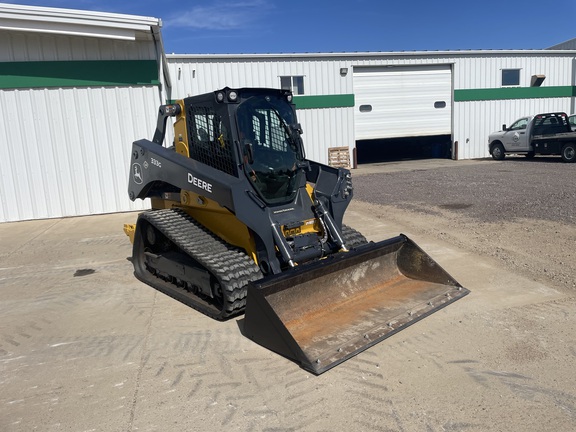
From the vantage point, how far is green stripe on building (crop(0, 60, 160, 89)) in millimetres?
10414

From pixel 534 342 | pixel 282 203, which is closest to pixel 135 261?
pixel 282 203

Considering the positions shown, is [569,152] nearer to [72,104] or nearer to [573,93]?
[573,93]

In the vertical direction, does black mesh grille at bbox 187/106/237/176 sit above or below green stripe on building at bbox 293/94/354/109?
below

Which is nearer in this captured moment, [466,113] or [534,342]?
[534,342]

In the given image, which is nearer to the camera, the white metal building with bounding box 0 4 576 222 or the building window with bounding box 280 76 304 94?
the white metal building with bounding box 0 4 576 222

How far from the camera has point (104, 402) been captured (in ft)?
10.5

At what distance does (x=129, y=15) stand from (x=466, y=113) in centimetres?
1576

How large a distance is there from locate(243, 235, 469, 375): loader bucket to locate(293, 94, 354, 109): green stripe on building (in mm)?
14070

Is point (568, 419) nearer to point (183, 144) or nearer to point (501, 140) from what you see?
point (183, 144)

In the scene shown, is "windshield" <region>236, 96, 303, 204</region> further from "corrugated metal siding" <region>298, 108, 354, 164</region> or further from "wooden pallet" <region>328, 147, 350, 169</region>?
"wooden pallet" <region>328, 147, 350, 169</region>

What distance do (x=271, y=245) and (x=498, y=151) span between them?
60.0ft

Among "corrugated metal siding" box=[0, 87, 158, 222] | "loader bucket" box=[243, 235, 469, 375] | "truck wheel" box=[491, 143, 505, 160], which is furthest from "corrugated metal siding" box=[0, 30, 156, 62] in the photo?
"truck wheel" box=[491, 143, 505, 160]

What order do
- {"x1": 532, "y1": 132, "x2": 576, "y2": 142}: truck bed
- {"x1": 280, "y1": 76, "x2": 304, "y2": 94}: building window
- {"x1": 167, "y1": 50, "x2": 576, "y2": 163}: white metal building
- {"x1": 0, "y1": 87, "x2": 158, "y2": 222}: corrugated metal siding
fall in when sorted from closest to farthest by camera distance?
{"x1": 0, "y1": 87, "x2": 158, "y2": 222}: corrugated metal siding < {"x1": 532, "y1": 132, "x2": 576, "y2": 142}: truck bed < {"x1": 167, "y1": 50, "x2": 576, "y2": 163}: white metal building < {"x1": 280, "y1": 76, "x2": 304, "y2": 94}: building window

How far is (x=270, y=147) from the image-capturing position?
16.9 ft
